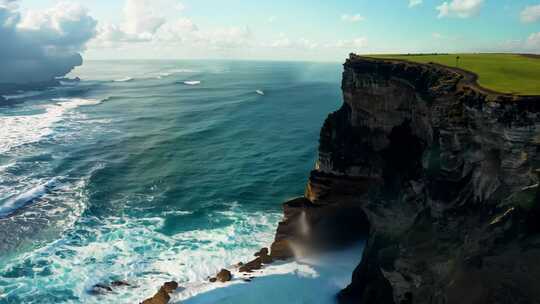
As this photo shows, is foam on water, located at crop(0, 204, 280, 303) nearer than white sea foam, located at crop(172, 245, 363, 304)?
No

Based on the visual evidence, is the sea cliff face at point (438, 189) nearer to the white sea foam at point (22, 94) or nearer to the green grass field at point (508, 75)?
the green grass field at point (508, 75)

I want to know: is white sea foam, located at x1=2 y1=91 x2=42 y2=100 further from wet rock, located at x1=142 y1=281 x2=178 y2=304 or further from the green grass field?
the green grass field

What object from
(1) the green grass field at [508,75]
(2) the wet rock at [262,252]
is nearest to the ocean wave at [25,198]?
(2) the wet rock at [262,252]

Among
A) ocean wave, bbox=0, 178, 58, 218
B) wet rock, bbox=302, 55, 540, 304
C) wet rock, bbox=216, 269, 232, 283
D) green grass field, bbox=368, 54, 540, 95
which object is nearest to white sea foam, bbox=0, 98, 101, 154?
ocean wave, bbox=0, 178, 58, 218

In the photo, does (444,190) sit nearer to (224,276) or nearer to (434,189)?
(434,189)

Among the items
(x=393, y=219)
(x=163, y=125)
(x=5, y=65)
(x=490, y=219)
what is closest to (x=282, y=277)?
(x=393, y=219)
